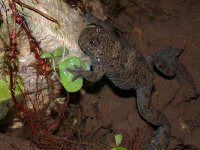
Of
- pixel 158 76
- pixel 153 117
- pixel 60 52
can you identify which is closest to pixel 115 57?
pixel 60 52

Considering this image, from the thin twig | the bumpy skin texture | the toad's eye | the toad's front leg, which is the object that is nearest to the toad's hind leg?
the bumpy skin texture

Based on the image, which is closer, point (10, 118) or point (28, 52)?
point (28, 52)

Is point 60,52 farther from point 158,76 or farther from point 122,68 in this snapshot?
point 158,76

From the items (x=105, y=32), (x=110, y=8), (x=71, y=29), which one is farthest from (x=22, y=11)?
(x=110, y=8)

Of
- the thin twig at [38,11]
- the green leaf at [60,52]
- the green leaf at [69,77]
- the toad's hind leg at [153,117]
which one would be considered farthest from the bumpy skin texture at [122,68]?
the thin twig at [38,11]

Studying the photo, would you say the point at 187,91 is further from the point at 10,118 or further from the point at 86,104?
the point at 10,118
